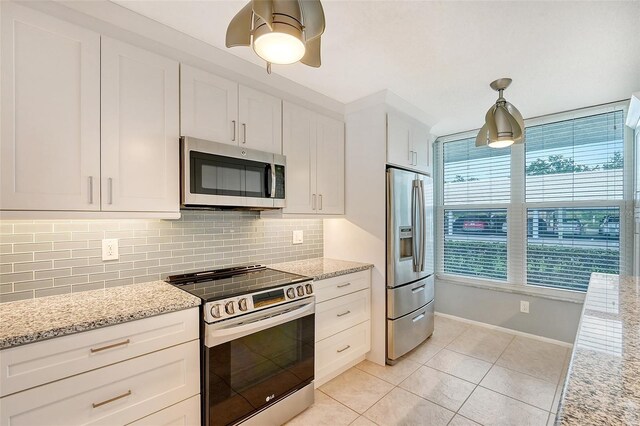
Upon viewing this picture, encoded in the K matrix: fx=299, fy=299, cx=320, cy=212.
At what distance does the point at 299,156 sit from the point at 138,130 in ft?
4.04

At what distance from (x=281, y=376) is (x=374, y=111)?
2314 millimetres

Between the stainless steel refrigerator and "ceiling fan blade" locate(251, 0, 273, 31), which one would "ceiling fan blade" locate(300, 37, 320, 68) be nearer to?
"ceiling fan blade" locate(251, 0, 273, 31)

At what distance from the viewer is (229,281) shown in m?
2.07

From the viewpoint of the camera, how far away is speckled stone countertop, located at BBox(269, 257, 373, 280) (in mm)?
2377

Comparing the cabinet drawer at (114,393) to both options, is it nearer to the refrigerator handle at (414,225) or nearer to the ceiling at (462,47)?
the ceiling at (462,47)

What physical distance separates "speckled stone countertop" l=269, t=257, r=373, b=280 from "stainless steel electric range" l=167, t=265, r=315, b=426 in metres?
0.20

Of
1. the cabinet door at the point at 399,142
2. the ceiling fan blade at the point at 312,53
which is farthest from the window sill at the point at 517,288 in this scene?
the ceiling fan blade at the point at 312,53

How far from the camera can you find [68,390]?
4.17 feet

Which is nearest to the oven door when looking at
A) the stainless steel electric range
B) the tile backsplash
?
the stainless steel electric range

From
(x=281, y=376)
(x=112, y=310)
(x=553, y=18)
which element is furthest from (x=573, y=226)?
(x=112, y=310)

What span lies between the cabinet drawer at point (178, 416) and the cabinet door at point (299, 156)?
4.68ft

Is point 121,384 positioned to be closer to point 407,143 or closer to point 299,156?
point 299,156

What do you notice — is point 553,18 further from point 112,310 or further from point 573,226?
point 112,310

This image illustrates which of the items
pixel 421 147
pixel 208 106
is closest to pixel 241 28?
pixel 208 106
